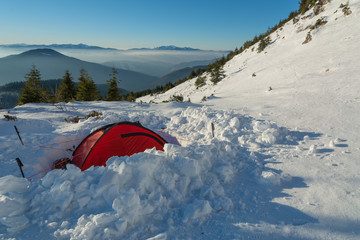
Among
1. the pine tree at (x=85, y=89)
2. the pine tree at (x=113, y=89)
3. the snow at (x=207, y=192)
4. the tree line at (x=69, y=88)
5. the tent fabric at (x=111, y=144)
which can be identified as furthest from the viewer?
the pine tree at (x=113, y=89)

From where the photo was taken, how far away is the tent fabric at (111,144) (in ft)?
18.3

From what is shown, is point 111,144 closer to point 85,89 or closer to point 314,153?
point 314,153

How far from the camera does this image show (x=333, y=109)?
6.86 meters

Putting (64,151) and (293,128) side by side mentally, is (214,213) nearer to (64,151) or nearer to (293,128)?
(293,128)

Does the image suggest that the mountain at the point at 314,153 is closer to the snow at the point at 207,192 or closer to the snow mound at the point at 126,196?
the snow at the point at 207,192

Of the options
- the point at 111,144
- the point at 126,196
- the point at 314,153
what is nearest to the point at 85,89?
the point at 111,144

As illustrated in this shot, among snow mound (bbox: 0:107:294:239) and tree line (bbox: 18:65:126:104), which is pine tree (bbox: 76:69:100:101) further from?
snow mound (bbox: 0:107:294:239)

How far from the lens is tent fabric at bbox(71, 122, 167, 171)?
5592mm

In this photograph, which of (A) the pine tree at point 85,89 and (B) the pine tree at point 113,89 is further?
(B) the pine tree at point 113,89

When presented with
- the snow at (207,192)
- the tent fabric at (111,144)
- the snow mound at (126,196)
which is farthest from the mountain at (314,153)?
the tent fabric at (111,144)

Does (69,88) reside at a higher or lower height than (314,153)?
higher

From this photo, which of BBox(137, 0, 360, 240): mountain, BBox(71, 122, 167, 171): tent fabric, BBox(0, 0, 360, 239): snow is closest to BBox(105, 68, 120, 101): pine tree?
BBox(137, 0, 360, 240): mountain

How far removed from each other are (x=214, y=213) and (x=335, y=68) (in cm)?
1381

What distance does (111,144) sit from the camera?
5.75m
